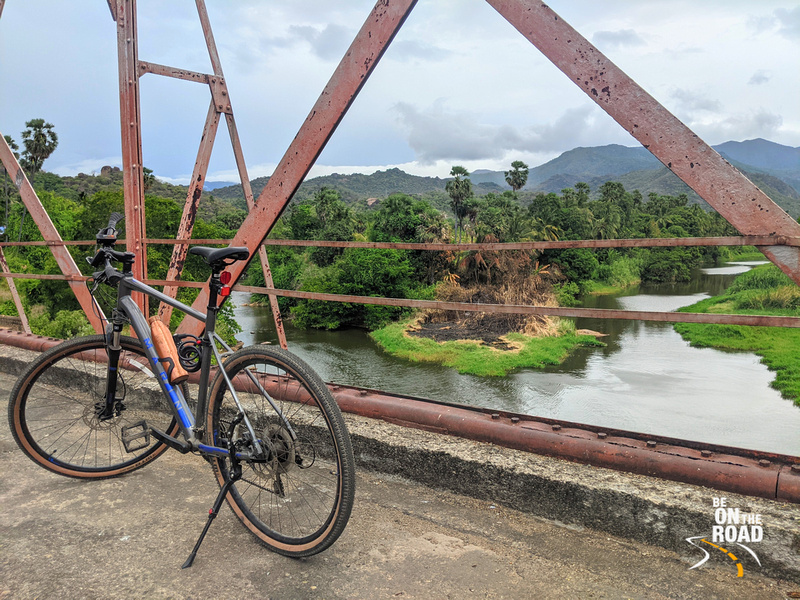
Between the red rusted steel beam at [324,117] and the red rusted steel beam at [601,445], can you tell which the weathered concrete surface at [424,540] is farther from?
the red rusted steel beam at [324,117]

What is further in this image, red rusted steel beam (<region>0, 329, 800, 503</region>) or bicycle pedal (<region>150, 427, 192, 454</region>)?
Result: bicycle pedal (<region>150, 427, 192, 454</region>)

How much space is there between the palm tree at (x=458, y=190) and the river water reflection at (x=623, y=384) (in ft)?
66.2

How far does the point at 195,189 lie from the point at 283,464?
2289 millimetres

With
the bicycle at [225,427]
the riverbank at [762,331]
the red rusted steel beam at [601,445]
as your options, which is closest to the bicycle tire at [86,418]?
the bicycle at [225,427]

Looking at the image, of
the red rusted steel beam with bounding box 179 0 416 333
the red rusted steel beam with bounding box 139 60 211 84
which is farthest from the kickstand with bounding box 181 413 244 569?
the red rusted steel beam with bounding box 139 60 211 84

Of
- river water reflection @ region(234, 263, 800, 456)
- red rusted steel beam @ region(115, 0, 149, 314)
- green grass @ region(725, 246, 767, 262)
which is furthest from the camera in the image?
green grass @ region(725, 246, 767, 262)

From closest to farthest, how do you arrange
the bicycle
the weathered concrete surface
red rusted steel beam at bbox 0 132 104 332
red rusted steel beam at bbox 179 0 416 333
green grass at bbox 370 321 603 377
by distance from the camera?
1. the weathered concrete surface
2. the bicycle
3. red rusted steel beam at bbox 179 0 416 333
4. red rusted steel beam at bbox 0 132 104 332
5. green grass at bbox 370 321 603 377

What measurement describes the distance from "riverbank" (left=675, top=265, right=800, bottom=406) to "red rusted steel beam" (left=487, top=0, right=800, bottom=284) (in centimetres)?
2837

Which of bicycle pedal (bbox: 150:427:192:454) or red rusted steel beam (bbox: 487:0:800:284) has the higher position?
red rusted steel beam (bbox: 487:0:800:284)

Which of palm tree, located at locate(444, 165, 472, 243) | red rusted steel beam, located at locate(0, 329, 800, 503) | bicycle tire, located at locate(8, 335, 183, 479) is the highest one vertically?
palm tree, located at locate(444, 165, 472, 243)

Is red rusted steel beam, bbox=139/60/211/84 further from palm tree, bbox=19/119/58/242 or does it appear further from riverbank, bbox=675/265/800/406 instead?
palm tree, bbox=19/119/58/242

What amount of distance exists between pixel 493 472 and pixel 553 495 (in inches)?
9.0

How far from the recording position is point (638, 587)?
5.61 feet

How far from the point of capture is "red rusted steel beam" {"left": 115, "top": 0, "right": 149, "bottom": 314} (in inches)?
129
